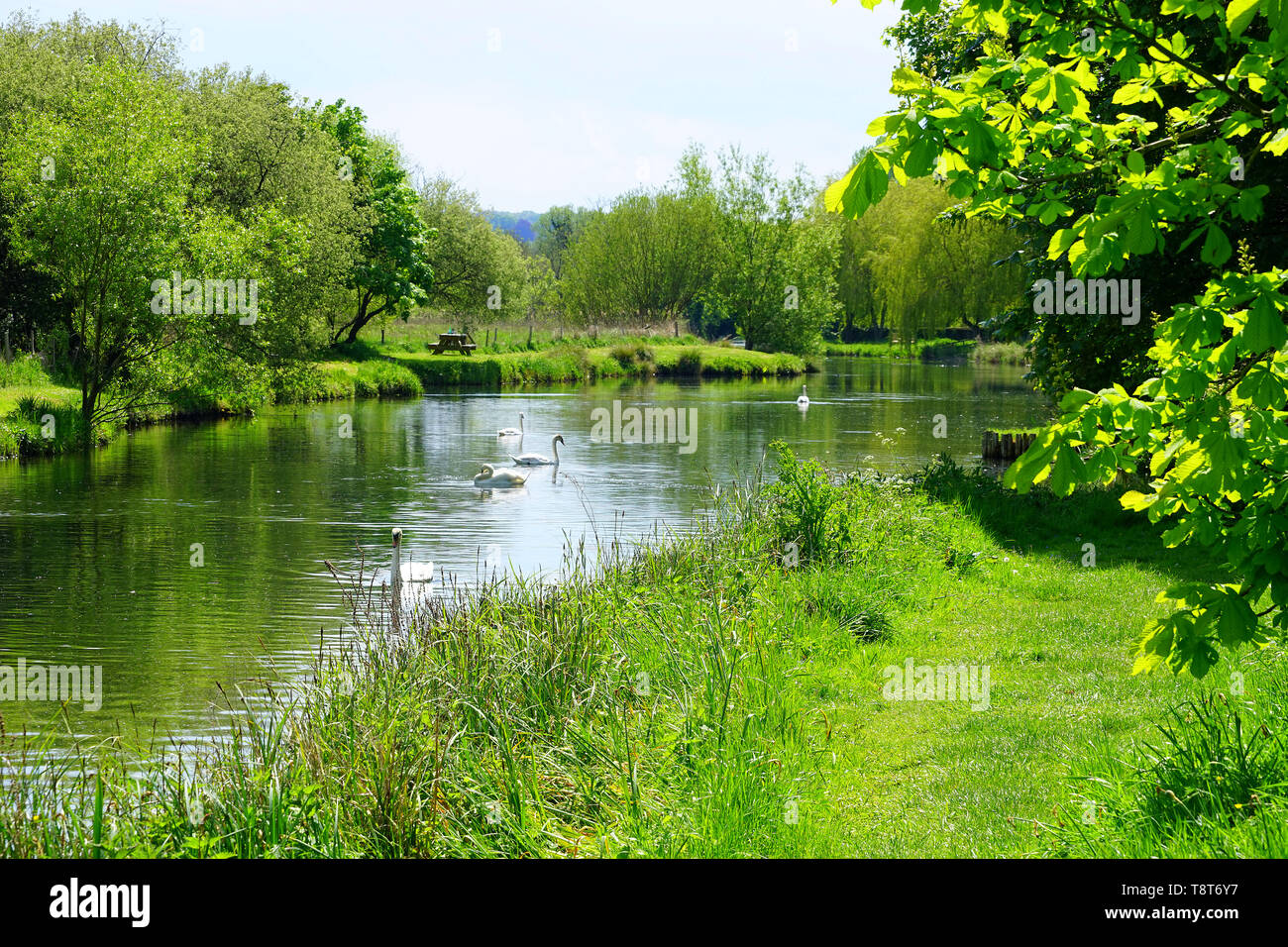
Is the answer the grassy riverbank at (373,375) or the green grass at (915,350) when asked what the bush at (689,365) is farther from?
the green grass at (915,350)

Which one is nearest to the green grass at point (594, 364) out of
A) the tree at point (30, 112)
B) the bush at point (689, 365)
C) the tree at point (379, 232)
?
the bush at point (689, 365)

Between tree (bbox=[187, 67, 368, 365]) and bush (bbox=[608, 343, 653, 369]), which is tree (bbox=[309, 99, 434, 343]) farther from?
bush (bbox=[608, 343, 653, 369])

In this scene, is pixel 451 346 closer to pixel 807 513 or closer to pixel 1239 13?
pixel 807 513

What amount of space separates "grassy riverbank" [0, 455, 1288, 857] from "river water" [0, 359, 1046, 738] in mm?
1356

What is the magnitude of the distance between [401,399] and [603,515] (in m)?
27.6

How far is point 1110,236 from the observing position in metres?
4.32

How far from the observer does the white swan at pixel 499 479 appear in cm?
2277

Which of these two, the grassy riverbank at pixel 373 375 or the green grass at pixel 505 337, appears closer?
the grassy riverbank at pixel 373 375

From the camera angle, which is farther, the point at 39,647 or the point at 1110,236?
the point at 39,647

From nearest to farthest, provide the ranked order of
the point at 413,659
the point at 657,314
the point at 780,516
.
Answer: the point at 413,659, the point at 780,516, the point at 657,314

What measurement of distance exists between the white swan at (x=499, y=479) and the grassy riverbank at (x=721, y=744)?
1170 centimetres


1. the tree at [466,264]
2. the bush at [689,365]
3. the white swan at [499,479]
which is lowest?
the white swan at [499,479]
